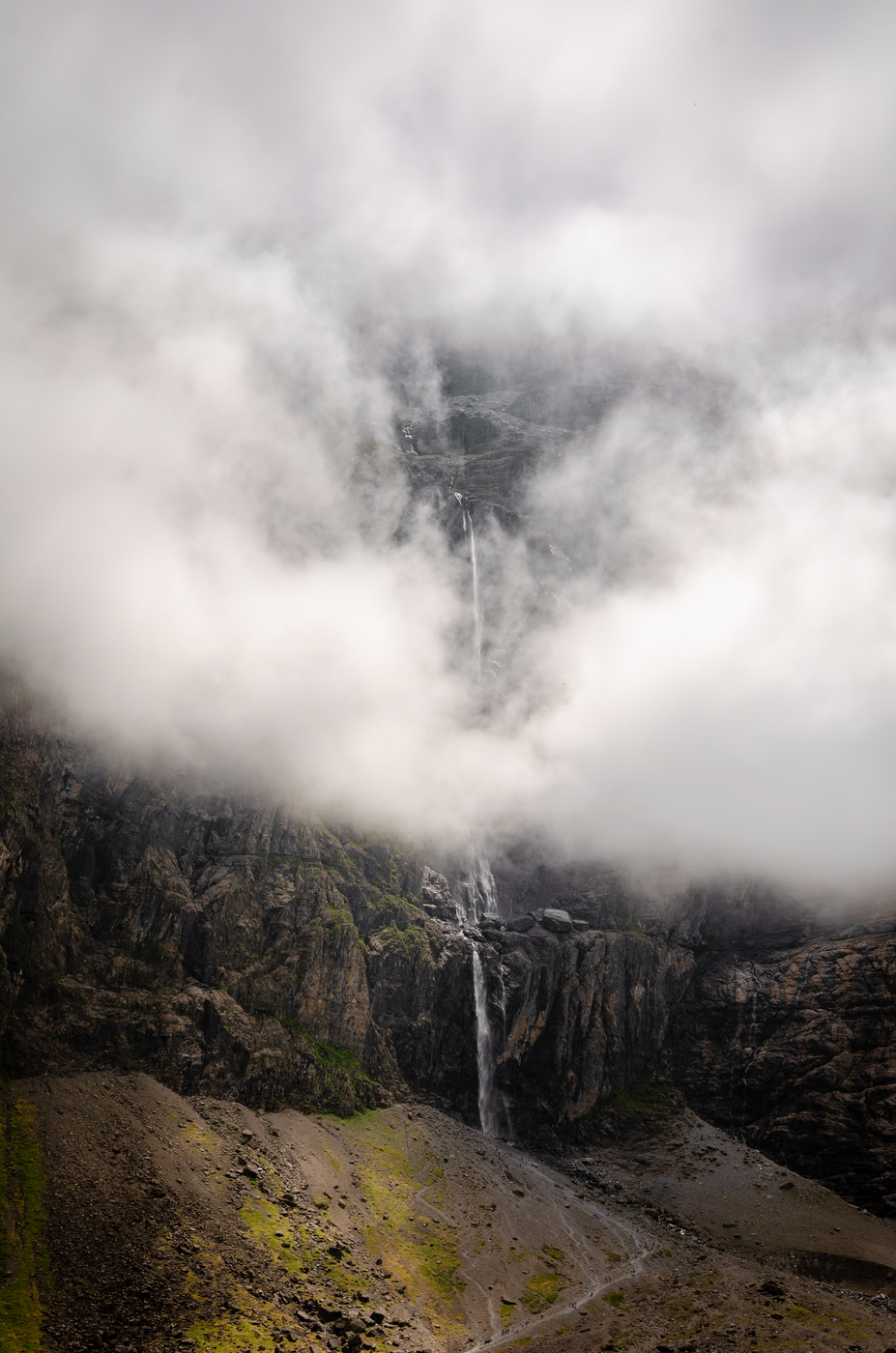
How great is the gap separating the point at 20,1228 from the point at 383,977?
81.8 meters

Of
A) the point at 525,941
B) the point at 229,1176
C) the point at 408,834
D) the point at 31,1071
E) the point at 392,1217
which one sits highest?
the point at 408,834

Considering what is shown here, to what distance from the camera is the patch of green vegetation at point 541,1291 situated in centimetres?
9088

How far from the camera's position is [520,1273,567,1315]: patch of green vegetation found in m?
90.9

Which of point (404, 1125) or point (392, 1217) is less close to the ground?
point (404, 1125)

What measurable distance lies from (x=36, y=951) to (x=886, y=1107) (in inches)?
5182

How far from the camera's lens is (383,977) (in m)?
146

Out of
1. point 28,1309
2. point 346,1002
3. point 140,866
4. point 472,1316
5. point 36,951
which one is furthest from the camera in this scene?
point 346,1002

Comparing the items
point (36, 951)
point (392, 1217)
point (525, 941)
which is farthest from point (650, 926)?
point (36, 951)

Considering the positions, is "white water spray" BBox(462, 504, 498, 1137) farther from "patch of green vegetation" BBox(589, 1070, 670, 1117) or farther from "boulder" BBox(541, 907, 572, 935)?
"patch of green vegetation" BBox(589, 1070, 670, 1117)

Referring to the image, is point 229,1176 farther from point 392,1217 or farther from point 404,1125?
point 404,1125

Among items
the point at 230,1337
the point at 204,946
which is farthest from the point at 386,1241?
the point at 204,946

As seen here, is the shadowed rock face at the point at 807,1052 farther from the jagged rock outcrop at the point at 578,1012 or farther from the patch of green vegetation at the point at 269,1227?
the patch of green vegetation at the point at 269,1227

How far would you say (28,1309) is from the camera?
62281 millimetres

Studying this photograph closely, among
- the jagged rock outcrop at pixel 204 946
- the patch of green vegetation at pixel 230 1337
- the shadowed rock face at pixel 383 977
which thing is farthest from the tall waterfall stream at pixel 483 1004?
the patch of green vegetation at pixel 230 1337
